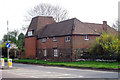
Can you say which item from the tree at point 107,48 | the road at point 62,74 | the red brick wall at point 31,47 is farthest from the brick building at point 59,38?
the road at point 62,74

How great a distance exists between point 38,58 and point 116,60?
67.7 ft

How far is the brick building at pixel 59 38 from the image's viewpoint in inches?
1523

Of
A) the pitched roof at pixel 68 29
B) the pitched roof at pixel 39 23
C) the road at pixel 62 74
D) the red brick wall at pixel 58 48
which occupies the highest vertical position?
the pitched roof at pixel 39 23

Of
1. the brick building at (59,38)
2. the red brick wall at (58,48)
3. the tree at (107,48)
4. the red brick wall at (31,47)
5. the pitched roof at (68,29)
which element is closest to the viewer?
the tree at (107,48)

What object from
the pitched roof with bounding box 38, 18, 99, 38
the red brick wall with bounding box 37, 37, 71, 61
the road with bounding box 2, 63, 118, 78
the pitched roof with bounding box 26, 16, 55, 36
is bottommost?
the road with bounding box 2, 63, 118, 78

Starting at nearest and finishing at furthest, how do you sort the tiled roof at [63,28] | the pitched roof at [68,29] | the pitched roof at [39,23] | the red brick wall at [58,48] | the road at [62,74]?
the road at [62,74], the red brick wall at [58,48], the pitched roof at [68,29], the tiled roof at [63,28], the pitched roof at [39,23]

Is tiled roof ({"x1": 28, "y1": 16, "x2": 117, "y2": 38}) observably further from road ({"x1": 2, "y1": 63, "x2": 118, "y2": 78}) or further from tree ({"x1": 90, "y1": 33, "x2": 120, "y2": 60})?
road ({"x1": 2, "y1": 63, "x2": 118, "y2": 78})

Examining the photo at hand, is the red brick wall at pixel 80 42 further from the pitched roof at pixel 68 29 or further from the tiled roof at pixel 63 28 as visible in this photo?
the pitched roof at pixel 68 29

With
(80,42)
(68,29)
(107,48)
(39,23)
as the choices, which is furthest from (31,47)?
(107,48)

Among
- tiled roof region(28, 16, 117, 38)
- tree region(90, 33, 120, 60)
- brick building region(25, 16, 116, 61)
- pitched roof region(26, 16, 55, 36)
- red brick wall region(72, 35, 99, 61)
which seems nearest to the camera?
tree region(90, 33, 120, 60)

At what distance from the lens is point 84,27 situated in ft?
134

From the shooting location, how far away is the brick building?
38.7 m

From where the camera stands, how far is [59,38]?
4103cm

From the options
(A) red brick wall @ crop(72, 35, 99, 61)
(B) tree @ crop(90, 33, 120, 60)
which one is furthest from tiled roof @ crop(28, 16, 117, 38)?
(B) tree @ crop(90, 33, 120, 60)
